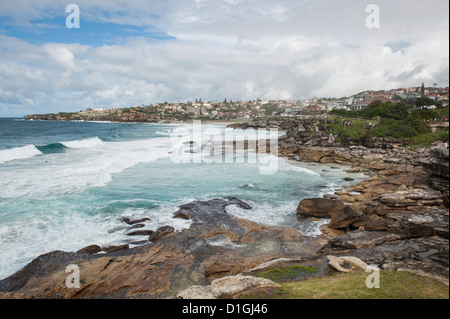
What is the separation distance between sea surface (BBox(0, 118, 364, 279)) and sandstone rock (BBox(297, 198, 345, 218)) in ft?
2.26

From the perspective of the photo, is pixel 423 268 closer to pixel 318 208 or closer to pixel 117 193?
pixel 318 208

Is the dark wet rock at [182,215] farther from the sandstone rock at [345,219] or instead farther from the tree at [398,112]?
the tree at [398,112]

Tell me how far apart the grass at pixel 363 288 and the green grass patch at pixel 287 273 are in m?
0.47

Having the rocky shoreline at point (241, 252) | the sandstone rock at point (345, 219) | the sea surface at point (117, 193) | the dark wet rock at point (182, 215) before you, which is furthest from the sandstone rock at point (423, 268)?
the dark wet rock at point (182, 215)

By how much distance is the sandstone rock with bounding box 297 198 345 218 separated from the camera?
1516 cm

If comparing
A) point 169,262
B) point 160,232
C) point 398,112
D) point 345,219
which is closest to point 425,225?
point 345,219

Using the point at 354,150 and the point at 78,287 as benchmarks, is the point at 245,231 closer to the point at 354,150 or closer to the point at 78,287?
the point at 78,287

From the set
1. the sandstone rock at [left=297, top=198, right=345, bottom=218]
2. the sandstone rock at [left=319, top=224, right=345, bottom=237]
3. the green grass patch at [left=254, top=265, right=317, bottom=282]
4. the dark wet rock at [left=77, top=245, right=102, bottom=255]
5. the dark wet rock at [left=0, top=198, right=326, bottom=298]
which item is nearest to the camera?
the green grass patch at [left=254, top=265, right=317, bottom=282]

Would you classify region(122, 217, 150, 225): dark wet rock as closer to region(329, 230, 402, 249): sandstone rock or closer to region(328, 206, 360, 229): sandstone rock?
region(329, 230, 402, 249): sandstone rock

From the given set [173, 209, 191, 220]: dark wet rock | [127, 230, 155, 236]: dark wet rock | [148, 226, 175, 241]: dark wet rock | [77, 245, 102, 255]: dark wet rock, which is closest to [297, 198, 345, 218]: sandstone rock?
[173, 209, 191, 220]: dark wet rock
